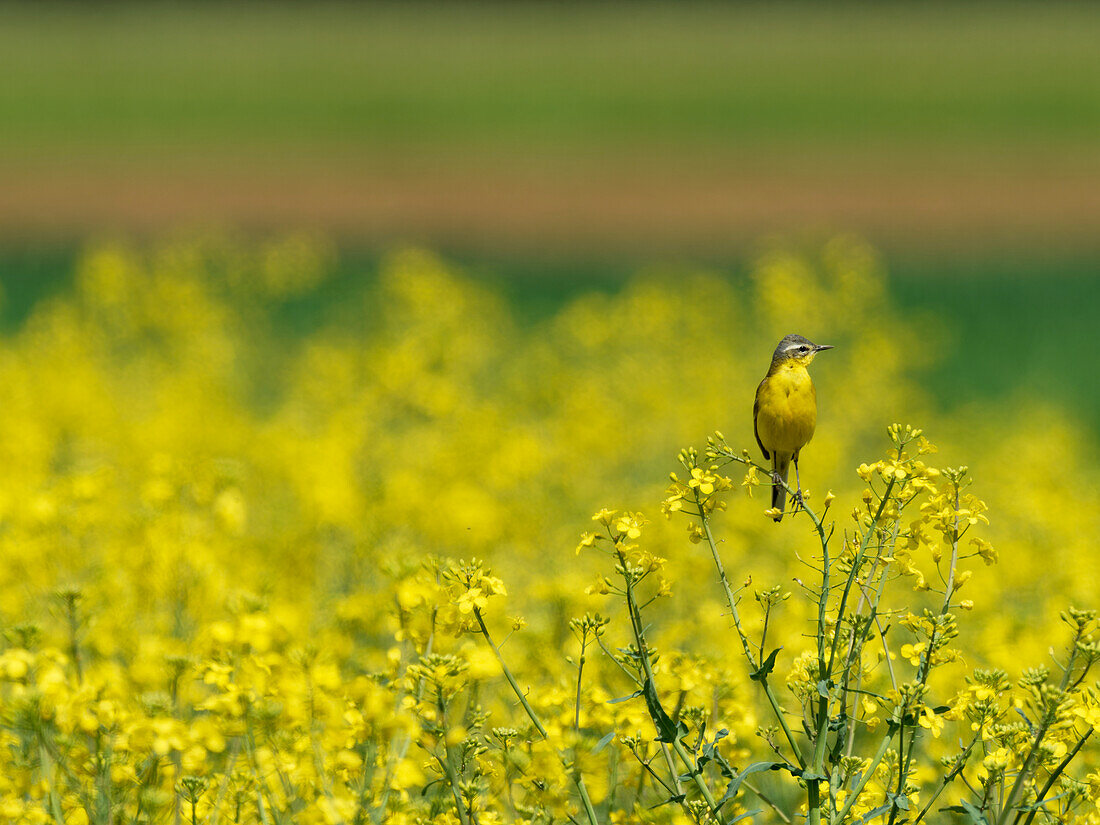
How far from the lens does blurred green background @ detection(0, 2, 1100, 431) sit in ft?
74.3

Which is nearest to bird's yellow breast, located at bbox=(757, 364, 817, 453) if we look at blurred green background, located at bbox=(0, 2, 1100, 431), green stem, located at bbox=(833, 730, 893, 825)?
green stem, located at bbox=(833, 730, 893, 825)

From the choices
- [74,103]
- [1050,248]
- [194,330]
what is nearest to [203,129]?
[74,103]

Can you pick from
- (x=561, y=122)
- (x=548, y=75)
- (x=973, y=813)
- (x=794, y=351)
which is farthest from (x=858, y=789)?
(x=548, y=75)

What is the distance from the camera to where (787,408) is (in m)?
3.03

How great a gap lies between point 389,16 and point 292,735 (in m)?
67.5

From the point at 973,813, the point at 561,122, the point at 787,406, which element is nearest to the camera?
the point at 973,813

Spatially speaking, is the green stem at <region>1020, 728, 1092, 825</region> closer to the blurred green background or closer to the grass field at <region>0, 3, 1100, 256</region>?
the blurred green background

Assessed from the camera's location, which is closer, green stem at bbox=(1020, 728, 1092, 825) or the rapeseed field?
green stem at bbox=(1020, 728, 1092, 825)

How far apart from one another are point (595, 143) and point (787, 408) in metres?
40.4

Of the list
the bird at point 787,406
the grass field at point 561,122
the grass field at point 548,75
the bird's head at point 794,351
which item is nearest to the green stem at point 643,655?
the bird at point 787,406

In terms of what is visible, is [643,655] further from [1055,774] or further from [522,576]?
[522,576]

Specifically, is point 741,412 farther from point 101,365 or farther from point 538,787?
point 538,787

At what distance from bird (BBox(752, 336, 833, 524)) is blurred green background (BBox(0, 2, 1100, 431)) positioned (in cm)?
1092

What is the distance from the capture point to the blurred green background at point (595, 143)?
22.6 meters
